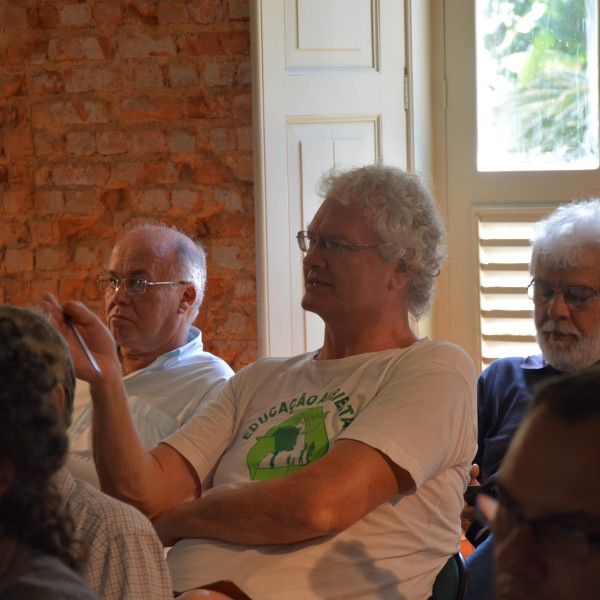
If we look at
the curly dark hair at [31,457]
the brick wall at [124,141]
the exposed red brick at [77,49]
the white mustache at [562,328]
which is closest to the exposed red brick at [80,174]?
the brick wall at [124,141]

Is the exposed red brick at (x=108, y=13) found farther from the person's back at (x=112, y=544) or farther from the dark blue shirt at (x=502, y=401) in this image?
the person's back at (x=112, y=544)

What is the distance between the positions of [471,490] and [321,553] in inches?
19.0

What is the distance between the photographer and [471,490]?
220 cm

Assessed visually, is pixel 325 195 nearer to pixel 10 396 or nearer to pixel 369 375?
pixel 369 375

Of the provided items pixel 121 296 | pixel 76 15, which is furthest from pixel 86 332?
pixel 76 15

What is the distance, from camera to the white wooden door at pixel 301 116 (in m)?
3.20

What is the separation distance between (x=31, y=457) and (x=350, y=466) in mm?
847

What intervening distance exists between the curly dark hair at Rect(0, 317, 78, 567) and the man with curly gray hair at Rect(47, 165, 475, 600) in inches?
30.4

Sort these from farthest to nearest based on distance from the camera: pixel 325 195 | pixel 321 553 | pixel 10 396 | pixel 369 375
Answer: pixel 325 195 < pixel 369 375 < pixel 321 553 < pixel 10 396

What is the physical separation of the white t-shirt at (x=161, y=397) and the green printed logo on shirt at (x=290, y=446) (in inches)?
20.2

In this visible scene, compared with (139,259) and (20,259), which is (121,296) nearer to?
(139,259)

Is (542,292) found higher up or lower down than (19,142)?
lower down

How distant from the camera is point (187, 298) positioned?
288 centimetres

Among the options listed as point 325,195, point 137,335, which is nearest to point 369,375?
point 325,195
